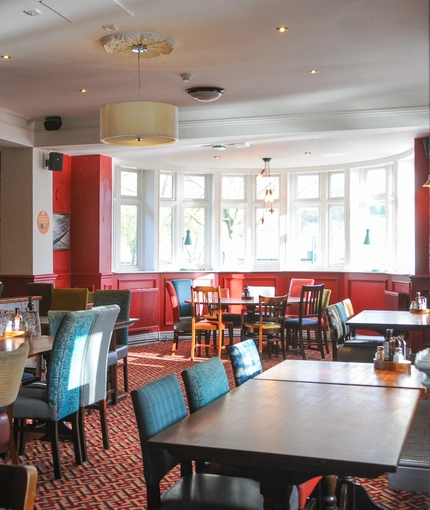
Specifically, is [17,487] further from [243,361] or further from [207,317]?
[207,317]

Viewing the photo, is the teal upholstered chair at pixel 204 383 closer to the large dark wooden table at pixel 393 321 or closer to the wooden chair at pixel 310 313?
the large dark wooden table at pixel 393 321

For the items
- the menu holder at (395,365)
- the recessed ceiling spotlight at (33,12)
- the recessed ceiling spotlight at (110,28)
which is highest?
the recessed ceiling spotlight at (33,12)

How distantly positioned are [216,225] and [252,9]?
23.4 ft

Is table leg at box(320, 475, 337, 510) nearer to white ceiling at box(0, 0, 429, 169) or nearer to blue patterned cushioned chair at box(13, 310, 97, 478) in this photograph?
blue patterned cushioned chair at box(13, 310, 97, 478)


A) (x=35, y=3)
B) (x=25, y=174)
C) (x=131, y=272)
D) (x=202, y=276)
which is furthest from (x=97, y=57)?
(x=202, y=276)

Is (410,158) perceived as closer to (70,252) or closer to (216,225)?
(216,225)

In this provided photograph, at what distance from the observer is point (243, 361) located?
3.61m

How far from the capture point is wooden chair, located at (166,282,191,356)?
29.8 feet

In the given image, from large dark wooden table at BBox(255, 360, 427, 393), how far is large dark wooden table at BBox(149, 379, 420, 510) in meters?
0.24

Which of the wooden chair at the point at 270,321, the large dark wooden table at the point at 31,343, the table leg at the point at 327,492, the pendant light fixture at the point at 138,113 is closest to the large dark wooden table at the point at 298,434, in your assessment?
the table leg at the point at 327,492

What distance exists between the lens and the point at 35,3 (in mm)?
4512

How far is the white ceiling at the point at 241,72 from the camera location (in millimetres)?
4680

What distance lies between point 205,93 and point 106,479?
4126mm

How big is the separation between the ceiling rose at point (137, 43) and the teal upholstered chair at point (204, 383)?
2949 mm
